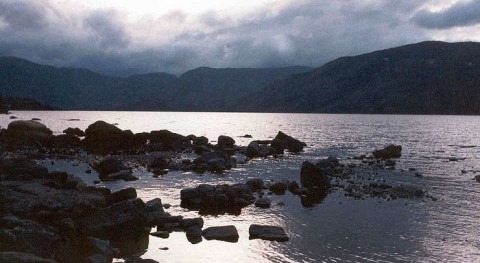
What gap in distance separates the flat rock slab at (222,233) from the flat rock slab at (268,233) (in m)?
1.12

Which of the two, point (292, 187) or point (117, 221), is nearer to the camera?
point (117, 221)

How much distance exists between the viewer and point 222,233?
27234 millimetres

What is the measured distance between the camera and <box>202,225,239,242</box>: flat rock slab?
26.9 meters

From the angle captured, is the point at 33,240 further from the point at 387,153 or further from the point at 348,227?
the point at 387,153

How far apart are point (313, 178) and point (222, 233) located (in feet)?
65.3

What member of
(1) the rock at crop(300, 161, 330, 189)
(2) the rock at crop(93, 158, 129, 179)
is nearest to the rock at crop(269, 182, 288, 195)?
(1) the rock at crop(300, 161, 330, 189)

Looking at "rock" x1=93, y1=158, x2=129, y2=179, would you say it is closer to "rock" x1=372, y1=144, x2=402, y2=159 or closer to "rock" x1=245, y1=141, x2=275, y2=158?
"rock" x1=245, y1=141, x2=275, y2=158

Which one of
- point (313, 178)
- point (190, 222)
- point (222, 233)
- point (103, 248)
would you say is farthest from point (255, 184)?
point (103, 248)

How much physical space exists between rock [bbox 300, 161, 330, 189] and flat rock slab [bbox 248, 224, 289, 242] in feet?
57.4

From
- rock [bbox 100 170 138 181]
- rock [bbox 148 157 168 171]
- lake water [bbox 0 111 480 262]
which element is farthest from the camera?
rock [bbox 148 157 168 171]

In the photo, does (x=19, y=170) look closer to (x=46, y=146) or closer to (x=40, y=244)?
(x=40, y=244)

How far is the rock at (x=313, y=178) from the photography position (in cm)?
4472

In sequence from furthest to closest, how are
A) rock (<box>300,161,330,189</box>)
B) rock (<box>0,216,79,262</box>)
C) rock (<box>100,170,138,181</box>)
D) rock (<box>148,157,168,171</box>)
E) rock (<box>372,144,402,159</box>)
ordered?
1. rock (<box>372,144,402,159</box>)
2. rock (<box>148,157,168,171</box>)
3. rock (<box>100,170,138,181</box>)
4. rock (<box>300,161,330,189</box>)
5. rock (<box>0,216,79,262</box>)

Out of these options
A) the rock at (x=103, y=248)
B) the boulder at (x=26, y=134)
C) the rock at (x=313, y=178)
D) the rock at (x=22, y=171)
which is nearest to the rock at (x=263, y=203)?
the rock at (x=313, y=178)
